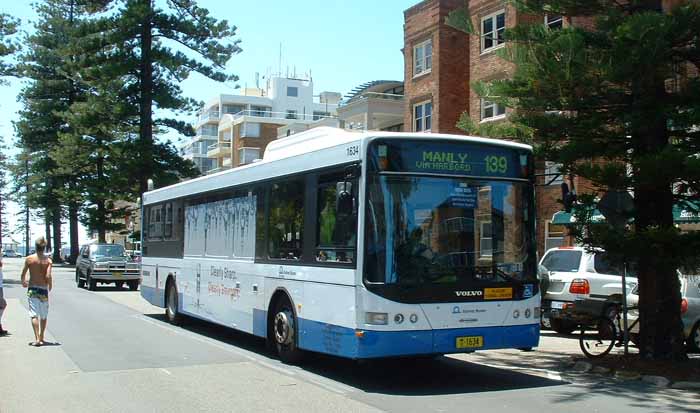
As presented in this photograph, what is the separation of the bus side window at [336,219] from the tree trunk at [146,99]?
33.4 meters

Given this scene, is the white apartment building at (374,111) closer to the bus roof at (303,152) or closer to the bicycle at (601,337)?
the bus roof at (303,152)

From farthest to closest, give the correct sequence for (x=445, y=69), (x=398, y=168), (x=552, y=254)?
1. (x=445, y=69)
2. (x=552, y=254)
3. (x=398, y=168)

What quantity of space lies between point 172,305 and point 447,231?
9905 mm

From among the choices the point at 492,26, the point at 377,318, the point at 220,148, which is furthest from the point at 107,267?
the point at 220,148

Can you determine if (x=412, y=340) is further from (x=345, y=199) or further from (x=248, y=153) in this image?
(x=248, y=153)

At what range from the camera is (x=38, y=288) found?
13.8 metres

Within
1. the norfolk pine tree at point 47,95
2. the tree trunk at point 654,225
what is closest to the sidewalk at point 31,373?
the tree trunk at point 654,225

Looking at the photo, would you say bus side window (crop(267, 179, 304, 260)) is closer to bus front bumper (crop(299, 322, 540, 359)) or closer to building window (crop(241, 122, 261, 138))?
bus front bumper (crop(299, 322, 540, 359))

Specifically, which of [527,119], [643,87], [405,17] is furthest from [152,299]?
[405,17]

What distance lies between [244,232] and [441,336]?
16.3 feet

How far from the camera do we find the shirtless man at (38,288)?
13695 mm

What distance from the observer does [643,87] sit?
11406 mm

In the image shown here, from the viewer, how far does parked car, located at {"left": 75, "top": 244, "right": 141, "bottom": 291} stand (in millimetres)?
31616

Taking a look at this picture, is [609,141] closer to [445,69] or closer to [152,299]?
[152,299]
